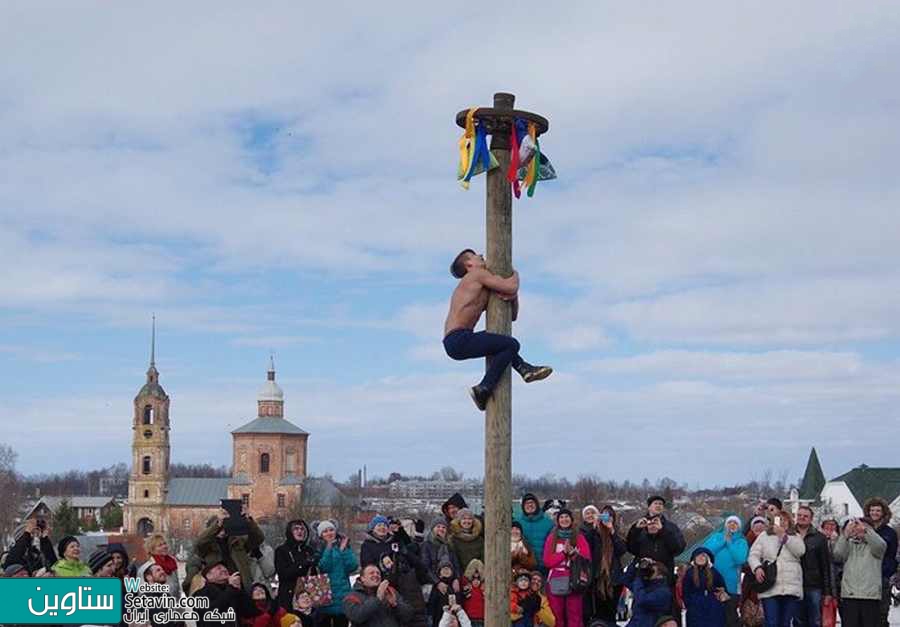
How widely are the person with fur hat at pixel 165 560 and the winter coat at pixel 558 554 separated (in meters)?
3.25

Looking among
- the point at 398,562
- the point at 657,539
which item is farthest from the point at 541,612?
the point at 398,562

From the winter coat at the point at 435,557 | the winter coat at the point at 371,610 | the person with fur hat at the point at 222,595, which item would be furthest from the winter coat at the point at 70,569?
the winter coat at the point at 435,557

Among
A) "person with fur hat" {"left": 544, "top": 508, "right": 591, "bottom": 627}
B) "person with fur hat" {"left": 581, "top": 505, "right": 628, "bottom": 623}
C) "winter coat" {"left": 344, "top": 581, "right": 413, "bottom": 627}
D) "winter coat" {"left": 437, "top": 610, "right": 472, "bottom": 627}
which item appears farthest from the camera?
"person with fur hat" {"left": 581, "top": 505, "right": 628, "bottom": 623}

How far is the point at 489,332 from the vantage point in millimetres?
7055

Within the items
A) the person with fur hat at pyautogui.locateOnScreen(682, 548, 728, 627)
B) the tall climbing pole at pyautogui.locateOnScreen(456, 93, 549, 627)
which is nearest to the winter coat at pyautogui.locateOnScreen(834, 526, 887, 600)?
Result: the person with fur hat at pyautogui.locateOnScreen(682, 548, 728, 627)

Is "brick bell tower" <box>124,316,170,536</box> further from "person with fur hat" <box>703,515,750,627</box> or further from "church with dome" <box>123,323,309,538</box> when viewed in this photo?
"person with fur hat" <box>703,515,750,627</box>

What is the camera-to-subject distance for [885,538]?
434 inches

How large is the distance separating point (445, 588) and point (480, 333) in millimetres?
4239

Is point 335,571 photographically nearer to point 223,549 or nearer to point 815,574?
point 223,549

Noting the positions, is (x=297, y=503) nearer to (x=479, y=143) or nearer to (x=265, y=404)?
(x=265, y=404)

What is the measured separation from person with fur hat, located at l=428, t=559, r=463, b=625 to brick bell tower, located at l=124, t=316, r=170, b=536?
305ft

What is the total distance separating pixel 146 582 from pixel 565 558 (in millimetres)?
3633

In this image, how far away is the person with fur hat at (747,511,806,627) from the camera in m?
10.8

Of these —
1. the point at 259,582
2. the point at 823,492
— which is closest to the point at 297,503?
the point at 823,492
